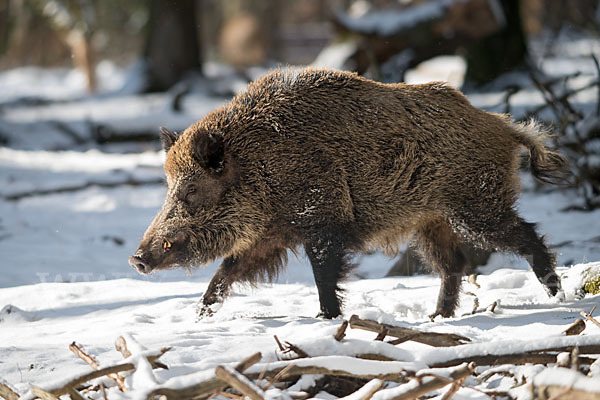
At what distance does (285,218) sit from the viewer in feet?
13.9

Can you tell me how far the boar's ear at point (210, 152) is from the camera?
13.7 ft

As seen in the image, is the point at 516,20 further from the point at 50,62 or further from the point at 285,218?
the point at 50,62

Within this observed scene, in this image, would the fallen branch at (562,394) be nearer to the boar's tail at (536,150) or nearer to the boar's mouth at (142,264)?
the boar's mouth at (142,264)

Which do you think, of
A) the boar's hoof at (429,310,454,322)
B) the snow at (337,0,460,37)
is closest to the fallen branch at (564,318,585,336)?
the boar's hoof at (429,310,454,322)

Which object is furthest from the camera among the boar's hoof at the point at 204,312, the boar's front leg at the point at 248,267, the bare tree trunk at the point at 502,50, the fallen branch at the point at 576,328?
the bare tree trunk at the point at 502,50

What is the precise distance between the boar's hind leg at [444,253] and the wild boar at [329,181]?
1.7 inches

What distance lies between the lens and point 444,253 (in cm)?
474

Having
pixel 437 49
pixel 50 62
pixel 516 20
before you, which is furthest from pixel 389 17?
pixel 50 62

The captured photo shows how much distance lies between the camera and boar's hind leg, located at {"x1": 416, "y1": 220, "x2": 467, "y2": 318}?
4629 mm

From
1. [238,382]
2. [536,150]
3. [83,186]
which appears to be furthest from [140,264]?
[83,186]

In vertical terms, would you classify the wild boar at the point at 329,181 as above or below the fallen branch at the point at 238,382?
above

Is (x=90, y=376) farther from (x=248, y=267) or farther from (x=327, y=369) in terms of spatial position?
(x=248, y=267)

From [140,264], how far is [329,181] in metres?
1.21

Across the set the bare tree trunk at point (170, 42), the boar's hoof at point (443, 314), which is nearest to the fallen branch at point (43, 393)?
the boar's hoof at point (443, 314)
